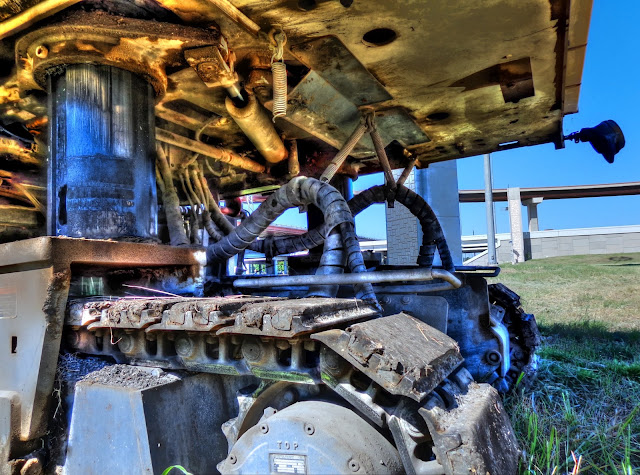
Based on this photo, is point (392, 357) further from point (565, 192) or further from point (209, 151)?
point (565, 192)

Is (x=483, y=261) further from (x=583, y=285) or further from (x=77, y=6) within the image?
(x=77, y=6)

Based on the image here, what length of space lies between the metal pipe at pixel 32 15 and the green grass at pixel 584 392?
357 cm

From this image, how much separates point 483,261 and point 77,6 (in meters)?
26.0

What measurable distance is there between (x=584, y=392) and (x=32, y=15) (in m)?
5.14

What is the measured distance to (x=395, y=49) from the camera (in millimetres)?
3602

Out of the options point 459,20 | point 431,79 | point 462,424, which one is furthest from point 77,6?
point 462,424

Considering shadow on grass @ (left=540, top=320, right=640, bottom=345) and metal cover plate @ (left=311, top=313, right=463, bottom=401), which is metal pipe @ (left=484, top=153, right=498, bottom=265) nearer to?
shadow on grass @ (left=540, top=320, right=640, bottom=345)

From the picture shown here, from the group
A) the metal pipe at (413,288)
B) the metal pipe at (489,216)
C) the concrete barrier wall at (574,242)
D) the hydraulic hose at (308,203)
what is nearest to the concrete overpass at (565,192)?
the concrete barrier wall at (574,242)

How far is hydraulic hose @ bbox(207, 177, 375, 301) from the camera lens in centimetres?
335

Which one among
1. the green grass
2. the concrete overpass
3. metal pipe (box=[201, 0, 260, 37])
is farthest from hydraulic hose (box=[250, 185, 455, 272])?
the concrete overpass

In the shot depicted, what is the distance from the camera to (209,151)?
5.32 meters

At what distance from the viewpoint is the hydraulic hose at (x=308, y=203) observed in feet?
11.0

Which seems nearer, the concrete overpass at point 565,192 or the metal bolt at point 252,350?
the metal bolt at point 252,350

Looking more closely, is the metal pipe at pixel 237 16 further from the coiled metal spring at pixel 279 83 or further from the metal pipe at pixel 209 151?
the metal pipe at pixel 209 151
